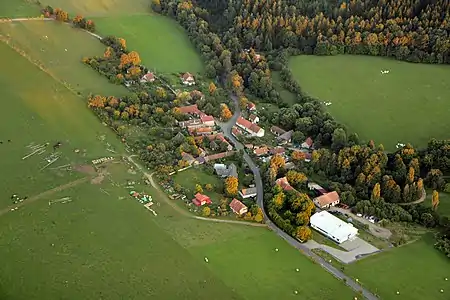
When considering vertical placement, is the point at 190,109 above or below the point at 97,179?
above

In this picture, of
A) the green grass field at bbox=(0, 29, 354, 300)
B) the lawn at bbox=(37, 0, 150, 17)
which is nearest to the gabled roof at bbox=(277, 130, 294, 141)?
the green grass field at bbox=(0, 29, 354, 300)

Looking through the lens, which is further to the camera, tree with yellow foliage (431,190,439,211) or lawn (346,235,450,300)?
tree with yellow foliage (431,190,439,211)

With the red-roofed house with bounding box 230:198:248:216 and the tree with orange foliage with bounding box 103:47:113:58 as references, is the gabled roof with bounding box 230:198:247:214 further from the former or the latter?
the tree with orange foliage with bounding box 103:47:113:58

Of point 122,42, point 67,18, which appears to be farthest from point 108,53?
point 67,18

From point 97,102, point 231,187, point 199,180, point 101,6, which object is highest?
point 101,6

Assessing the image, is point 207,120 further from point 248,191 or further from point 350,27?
point 350,27

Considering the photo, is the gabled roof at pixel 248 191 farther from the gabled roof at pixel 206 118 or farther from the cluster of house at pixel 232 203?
the gabled roof at pixel 206 118

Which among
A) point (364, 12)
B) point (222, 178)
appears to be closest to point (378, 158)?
point (222, 178)
